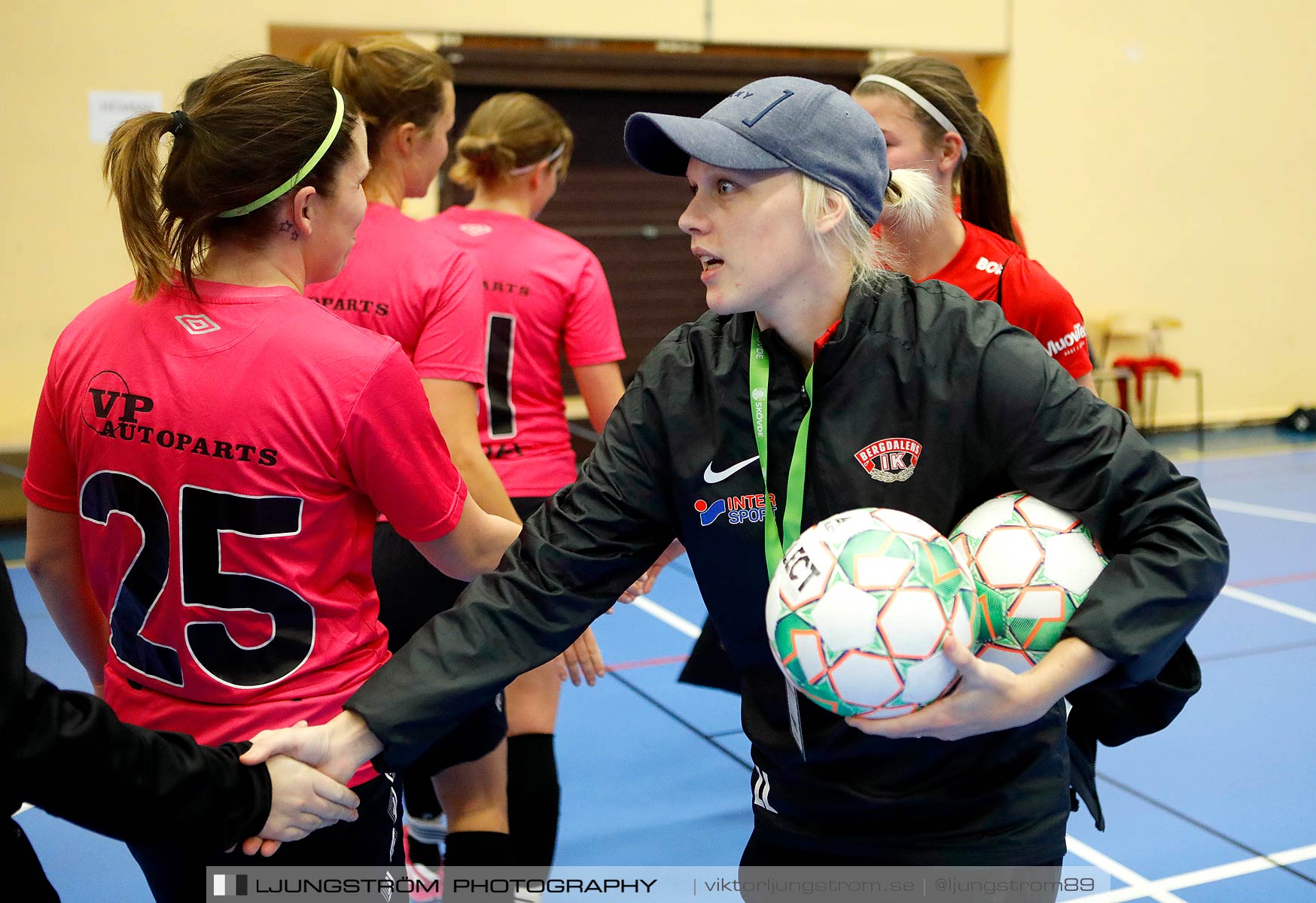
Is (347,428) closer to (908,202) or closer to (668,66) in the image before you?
(908,202)

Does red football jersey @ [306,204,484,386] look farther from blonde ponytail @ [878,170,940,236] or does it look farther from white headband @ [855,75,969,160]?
white headband @ [855,75,969,160]

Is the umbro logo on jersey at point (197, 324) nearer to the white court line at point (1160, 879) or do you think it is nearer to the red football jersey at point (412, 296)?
the red football jersey at point (412, 296)

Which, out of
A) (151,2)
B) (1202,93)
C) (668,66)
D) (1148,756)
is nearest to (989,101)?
(1202,93)

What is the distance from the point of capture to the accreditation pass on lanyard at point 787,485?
66.8 inches

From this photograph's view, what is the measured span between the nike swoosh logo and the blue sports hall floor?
203 centimetres

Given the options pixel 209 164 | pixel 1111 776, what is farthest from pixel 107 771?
pixel 1111 776

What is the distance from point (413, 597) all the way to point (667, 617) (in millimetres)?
3366

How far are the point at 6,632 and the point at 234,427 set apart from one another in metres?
0.43

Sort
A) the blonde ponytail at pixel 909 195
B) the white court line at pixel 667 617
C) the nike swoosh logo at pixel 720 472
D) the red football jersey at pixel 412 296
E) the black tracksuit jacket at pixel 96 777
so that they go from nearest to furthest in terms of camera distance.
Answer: the black tracksuit jacket at pixel 96 777, the nike swoosh logo at pixel 720 472, the blonde ponytail at pixel 909 195, the red football jersey at pixel 412 296, the white court line at pixel 667 617

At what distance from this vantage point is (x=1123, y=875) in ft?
10.7

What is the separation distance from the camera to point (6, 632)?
1361 mm

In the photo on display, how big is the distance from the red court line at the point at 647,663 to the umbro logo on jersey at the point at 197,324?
11.8 ft

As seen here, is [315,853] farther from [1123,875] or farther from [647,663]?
[647,663]

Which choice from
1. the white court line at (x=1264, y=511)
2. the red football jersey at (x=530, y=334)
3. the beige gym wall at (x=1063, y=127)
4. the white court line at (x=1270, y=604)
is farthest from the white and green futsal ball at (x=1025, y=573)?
the beige gym wall at (x=1063, y=127)
